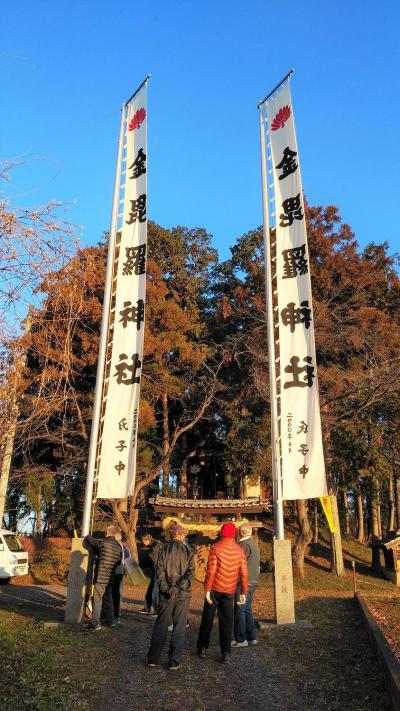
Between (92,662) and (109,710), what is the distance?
5.14ft

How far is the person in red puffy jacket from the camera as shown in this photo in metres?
6.28

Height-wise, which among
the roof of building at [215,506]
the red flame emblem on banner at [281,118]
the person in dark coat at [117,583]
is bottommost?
the person in dark coat at [117,583]

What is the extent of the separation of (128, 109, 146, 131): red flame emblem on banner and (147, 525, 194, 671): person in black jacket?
8.28m

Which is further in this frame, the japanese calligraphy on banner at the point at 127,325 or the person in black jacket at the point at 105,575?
the japanese calligraphy on banner at the point at 127,325

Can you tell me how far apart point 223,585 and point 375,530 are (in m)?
26.6


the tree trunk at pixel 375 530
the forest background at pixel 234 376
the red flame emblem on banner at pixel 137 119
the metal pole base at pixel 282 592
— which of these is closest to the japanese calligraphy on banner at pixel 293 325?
the metal pole base at pixel 282 592

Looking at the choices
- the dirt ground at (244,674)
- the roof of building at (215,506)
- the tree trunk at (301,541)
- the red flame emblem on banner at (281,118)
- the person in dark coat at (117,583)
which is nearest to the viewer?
the dirt ground at (244,674)

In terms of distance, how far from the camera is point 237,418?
78.3 feet

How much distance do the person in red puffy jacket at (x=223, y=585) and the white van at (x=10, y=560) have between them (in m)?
14.3

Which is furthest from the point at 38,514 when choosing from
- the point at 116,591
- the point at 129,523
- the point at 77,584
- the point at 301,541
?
the point at 116,591

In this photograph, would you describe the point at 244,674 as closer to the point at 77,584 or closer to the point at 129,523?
the point at 77,584

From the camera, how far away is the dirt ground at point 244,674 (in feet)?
15.9

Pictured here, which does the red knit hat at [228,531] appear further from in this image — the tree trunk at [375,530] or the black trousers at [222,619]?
the tree trunk at [375,530]

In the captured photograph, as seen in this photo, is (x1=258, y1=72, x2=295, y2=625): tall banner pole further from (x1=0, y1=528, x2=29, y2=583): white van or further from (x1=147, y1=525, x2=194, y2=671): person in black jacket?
(x1=0, y1=528, x2=29, y2=583): white van
